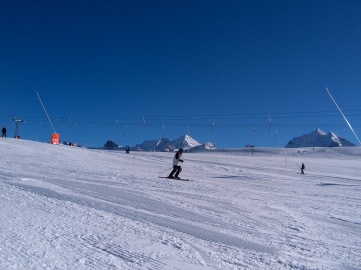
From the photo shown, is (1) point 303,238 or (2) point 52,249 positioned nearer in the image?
(2) point 52,249

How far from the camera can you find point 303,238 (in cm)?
618

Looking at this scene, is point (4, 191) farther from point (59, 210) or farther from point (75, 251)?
point (75, 251)

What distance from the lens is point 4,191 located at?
852cm

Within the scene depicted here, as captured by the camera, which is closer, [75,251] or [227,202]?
Result: [75,251]

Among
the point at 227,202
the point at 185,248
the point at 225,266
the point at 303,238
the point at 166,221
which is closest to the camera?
the point at 225,266

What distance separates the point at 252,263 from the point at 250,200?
20.3 ft

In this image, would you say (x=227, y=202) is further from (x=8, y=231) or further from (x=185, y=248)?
(x=8, y=231)

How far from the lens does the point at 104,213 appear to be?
6957 millimetres

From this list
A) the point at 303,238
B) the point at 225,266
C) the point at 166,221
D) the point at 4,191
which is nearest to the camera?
the point at 225,266

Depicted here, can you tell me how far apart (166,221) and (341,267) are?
3.25 m

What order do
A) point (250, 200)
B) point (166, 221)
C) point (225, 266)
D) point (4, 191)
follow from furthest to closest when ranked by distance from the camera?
1. point (250, 200)
2. point (4, 191)
3. point (166, 221)
4. point (225, 266)

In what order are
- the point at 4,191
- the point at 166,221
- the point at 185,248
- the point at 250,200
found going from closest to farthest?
the point at 185,248 → the point at 166,221 → the point at 4,191 → the point at 250,200

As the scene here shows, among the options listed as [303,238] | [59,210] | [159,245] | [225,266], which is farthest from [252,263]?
[59,210]

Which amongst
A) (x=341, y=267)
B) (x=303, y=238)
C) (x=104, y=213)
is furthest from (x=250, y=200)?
(x=341, y=267)
